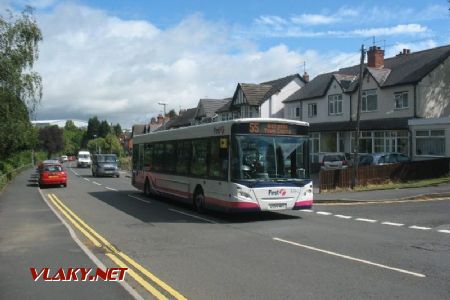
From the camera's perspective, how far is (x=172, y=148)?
787 inches

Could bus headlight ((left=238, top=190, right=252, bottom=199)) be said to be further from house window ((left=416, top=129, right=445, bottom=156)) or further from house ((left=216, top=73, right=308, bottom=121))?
house ((left=216, top=73, right=308, bottom=121))

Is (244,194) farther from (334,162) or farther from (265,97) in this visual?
(265,97)

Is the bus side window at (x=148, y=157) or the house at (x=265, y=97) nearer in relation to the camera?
the bus side window at (x=148, y=157)

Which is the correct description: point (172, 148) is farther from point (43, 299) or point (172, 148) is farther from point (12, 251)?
point (43, 299)

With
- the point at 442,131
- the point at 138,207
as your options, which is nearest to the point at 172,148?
the point at 138,207

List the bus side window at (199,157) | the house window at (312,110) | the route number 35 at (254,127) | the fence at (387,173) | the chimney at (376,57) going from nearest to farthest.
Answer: the route number 35 at (254,127)
the bus side window at (199,157)
the fence at (387,173)
the chimney at (376,57)
the house window at (312,110)

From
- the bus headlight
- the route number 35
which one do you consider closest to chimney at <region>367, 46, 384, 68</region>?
the route number 35

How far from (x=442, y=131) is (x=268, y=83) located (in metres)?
32.2

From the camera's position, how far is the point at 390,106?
→ 128ft

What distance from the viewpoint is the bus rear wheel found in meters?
16.8

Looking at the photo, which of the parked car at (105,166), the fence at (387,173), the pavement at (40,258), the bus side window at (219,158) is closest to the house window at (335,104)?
the fence at (387,173)

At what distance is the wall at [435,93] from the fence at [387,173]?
6.21m

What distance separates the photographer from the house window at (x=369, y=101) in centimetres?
4041

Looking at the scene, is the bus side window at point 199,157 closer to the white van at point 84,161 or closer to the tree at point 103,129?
the white van at point 84,161
